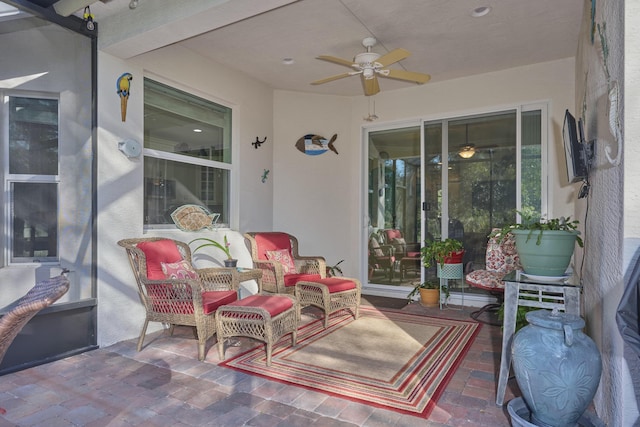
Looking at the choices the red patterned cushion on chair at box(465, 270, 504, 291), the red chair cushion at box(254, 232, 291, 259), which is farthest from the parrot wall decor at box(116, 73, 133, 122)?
the red patterned cushion on chair at box(465, 270, 504, 291)

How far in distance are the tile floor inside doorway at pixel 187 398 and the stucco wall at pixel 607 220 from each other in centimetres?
60

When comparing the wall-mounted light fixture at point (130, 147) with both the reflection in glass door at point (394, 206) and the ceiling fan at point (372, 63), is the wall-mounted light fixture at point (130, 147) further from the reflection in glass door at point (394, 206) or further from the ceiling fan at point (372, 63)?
the reflection in glass door at point (394, 206)

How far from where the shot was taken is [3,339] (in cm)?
152

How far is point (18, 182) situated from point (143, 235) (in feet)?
3.62

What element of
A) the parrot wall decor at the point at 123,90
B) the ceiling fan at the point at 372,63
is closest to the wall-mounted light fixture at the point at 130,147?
the parrot wall decor at the point at 123,90

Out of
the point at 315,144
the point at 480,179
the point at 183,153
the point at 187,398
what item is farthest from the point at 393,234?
the point at 187,398

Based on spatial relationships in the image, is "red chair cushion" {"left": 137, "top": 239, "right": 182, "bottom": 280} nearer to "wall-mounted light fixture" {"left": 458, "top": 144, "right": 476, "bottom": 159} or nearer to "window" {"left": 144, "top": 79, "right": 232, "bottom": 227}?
"window" {"left": 144, "top": 79, "right": 232, "bottom": 227}

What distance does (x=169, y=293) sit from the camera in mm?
3012

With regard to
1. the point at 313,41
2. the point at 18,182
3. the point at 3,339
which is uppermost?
the point at 313,41

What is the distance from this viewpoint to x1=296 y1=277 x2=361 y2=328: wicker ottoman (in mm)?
3744

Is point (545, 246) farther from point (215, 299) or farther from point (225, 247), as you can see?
point (225, 247)

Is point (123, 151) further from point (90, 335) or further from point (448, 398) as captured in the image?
point (448, 398)

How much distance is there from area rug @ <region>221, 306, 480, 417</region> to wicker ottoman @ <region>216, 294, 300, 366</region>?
0.20 metres

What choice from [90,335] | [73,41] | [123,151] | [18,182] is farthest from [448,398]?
[73,41]
